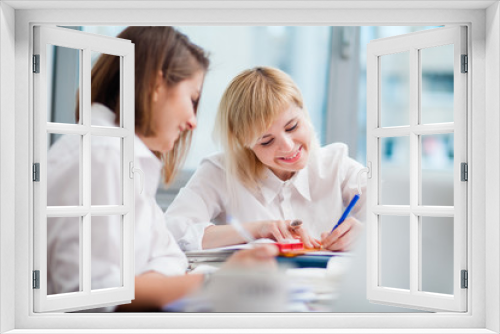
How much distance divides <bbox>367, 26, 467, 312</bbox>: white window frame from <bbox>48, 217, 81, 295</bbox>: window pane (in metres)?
1.58

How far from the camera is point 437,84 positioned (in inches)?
125

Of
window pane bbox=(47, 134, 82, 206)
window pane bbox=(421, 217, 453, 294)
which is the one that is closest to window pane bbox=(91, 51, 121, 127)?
window pane bbox=(47, 134, 82, 206)

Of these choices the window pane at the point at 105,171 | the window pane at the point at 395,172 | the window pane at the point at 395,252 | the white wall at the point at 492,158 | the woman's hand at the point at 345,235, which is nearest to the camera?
the white wall at the point at 492,158

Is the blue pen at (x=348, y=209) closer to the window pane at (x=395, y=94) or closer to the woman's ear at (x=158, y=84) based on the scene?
the window pane at (x=395, y=94)

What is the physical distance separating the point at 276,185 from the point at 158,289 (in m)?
1.01

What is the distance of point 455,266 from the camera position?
2871mm

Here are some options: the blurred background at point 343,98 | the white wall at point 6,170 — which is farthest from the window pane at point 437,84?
the white wall at point 6,170

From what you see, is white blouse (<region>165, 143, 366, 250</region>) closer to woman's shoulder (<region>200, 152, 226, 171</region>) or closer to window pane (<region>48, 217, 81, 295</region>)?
woman's shoulder (<region>200, 152, 226, 171</region>)

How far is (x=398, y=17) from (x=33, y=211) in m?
2.10

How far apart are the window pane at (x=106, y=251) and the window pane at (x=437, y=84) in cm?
176

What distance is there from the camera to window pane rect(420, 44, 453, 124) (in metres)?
3.07

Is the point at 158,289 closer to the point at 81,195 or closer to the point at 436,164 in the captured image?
the point at 81,195

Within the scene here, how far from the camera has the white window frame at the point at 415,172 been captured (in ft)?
9.41

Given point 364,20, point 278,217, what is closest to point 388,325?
point 278,217
